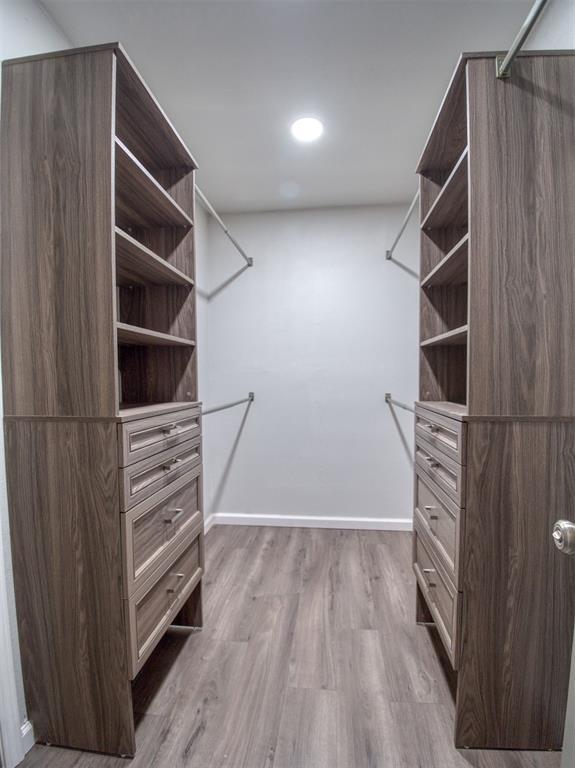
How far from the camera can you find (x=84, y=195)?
99 cm

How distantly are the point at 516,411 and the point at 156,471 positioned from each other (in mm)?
1140

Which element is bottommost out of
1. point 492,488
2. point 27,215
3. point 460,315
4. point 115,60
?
point 492,488

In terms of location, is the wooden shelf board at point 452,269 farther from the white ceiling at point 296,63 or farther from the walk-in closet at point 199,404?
the white ceiling at point 296,63

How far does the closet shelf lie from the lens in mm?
1152

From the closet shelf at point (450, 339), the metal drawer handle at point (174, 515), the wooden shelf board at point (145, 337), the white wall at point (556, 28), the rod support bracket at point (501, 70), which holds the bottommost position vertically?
the metal drawer handle at point (174, 515)

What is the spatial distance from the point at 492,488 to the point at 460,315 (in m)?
0.88

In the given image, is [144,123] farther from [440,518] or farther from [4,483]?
[440,518]

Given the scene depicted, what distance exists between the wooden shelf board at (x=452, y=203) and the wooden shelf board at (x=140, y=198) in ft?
3.33

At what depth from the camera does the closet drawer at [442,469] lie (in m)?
1.04

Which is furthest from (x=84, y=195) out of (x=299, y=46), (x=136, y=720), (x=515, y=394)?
(x=136, y=720)

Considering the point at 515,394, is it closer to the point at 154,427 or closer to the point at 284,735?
the point at 154,427

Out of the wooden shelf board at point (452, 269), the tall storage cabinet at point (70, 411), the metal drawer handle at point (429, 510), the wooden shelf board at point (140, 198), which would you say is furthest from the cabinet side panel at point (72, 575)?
the wooden shelf board at point (452, 269)

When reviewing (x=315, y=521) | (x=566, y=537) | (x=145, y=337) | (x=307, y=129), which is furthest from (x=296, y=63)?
(x=315, y=521)

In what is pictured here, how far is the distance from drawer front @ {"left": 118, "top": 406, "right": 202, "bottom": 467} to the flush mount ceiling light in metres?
1.48
